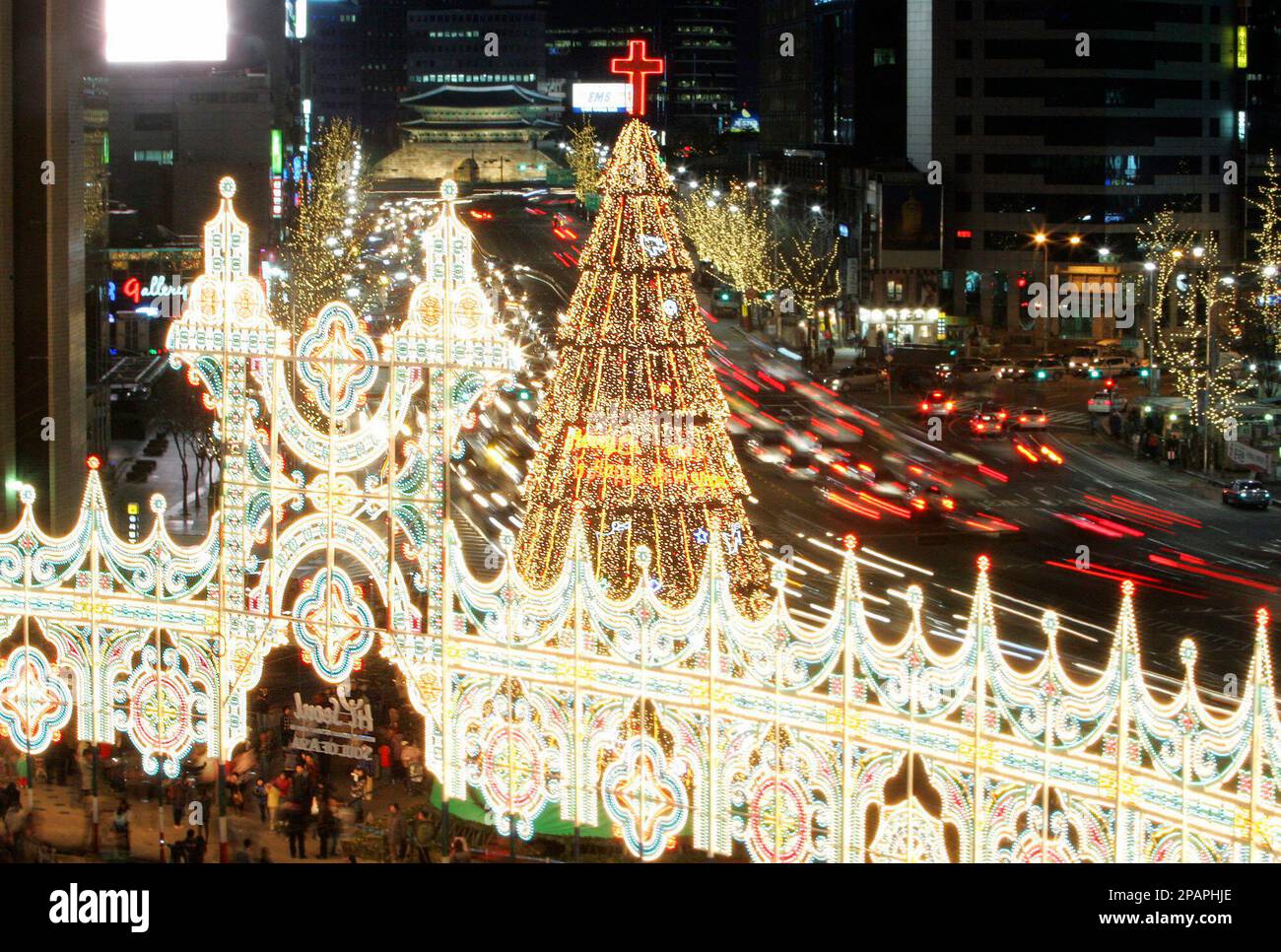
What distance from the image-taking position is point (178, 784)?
85.1ft

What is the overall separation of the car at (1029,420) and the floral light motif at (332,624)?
1726 inches

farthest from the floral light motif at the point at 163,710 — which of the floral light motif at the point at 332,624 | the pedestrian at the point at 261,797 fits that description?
the pedestrian at the point at 261,797

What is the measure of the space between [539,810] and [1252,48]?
103m

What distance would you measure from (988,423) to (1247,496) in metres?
12.7

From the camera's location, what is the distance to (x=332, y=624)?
23250 millimetres

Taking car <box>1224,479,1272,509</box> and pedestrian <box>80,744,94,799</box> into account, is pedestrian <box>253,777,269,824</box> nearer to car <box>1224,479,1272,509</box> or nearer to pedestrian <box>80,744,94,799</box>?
pedestrian <box>80,744,94,799</box>

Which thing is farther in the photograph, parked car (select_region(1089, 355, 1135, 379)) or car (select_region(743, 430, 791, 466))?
parked car (select_region(1089, 355, 1135, 379))

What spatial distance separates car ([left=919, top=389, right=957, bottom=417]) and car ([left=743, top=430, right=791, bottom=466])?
7.23 meters

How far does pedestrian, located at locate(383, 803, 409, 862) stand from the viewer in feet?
78.9

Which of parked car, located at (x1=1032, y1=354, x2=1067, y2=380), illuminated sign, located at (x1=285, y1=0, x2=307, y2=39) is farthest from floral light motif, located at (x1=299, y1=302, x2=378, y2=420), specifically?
illuminated sign, located at (x1=285, y1=0, x2=307, y2=39)

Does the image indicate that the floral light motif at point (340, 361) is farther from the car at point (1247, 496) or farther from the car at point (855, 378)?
the car at point (855, 378)
